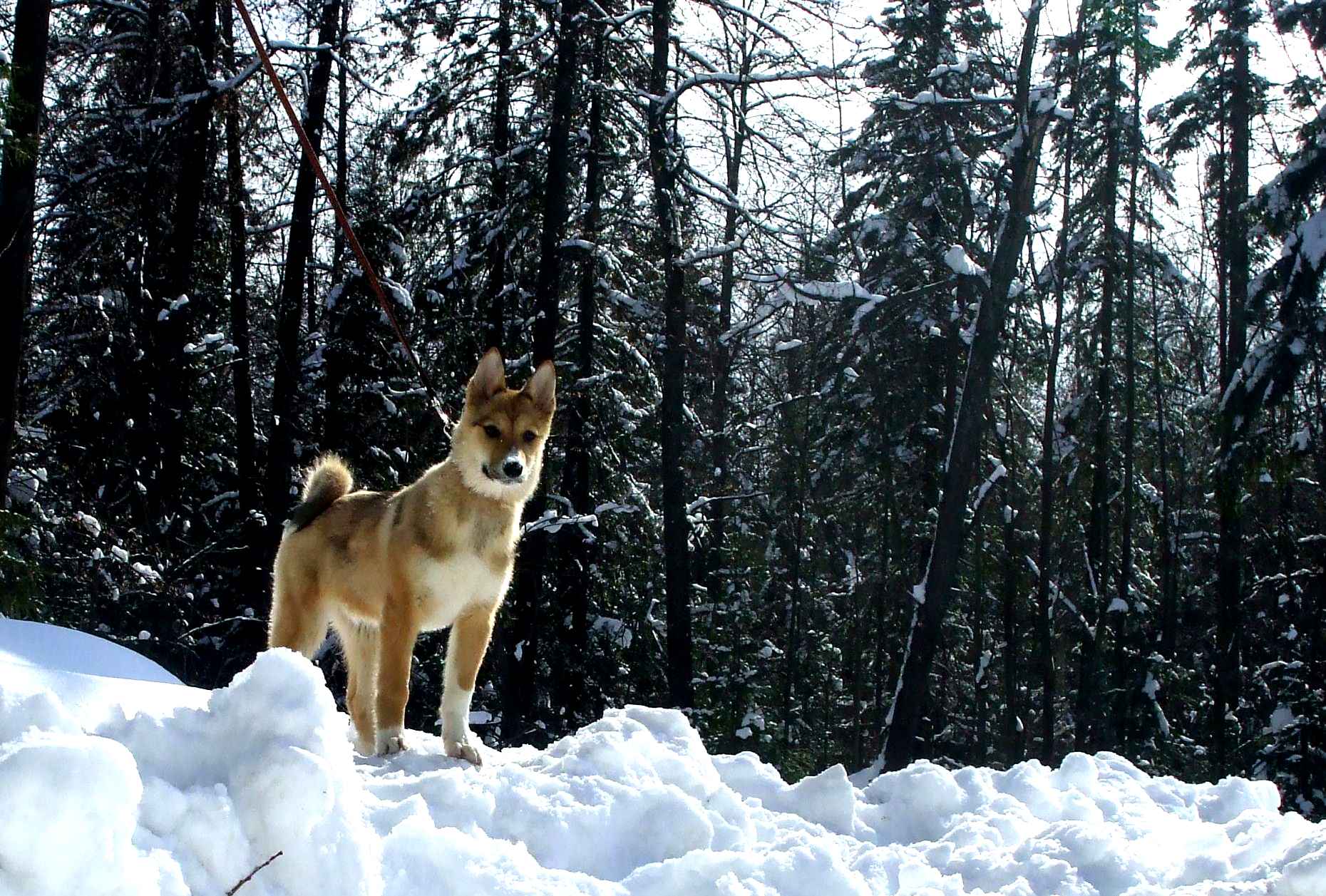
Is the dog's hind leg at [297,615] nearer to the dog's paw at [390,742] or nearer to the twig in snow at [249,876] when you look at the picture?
the dog's paw at [390,742]

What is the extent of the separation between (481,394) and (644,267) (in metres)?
12.1

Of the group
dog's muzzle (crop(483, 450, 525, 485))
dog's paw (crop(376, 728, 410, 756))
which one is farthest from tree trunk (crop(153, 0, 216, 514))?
dog's paw (crop(376, 728, 410, 756))

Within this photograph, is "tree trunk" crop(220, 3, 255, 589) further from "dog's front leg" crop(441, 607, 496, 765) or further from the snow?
"dog's front leg" crop(441, 607, 496, 765)

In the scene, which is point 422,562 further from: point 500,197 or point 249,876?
point 500,197

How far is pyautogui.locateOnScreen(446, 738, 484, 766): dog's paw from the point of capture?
6.11 metres

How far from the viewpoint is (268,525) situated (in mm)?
17500

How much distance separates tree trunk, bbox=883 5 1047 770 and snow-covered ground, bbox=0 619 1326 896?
23.6ft

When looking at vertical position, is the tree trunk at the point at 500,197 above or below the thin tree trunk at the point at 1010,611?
above

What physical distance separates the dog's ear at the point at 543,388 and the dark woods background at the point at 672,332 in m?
4.47

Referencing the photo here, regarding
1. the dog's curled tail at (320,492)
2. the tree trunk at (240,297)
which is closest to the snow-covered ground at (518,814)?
the dog's curled tail at (320,492)

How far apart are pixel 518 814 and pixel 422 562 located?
2013 mm

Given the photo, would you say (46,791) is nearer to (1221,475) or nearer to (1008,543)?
(1221,475)

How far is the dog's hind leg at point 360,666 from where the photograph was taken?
22.8ft

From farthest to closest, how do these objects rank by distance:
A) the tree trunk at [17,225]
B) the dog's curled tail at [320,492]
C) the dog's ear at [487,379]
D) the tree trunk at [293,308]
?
the tree trunk at [293,308] → the tree trunk at [17,225] → the dog's curled tail at [320,492] → the dog's ear at [487,379]
